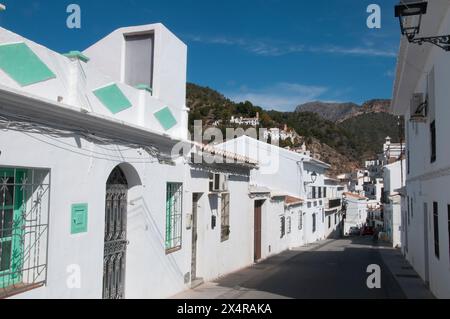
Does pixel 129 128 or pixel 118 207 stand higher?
pixel 129 128

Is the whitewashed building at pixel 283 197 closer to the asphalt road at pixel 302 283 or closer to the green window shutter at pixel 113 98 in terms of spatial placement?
the asphalt road at pixel 302 283

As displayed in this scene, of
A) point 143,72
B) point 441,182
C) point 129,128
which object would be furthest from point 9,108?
point 441,182

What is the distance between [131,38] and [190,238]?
16.4 feet

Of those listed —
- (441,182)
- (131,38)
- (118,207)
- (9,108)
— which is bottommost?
(118,207)

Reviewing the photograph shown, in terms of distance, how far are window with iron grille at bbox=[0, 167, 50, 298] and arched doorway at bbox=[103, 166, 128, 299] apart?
5.63 feet

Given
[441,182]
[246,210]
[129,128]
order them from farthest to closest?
[246,210], [441,182], [129,128]

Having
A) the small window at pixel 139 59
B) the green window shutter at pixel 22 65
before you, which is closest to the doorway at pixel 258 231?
the small window at pixel 139 59

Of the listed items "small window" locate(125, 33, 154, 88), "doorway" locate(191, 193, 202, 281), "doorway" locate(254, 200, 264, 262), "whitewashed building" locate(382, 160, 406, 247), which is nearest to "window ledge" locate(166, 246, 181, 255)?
"doorway" locate(191, 193, 202, 281)

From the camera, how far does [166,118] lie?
999 centimetres

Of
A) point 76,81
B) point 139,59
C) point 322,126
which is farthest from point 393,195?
point 322,126

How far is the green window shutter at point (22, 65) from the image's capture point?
5417 millimetres

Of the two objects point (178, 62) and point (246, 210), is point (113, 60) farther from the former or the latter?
point (246, 210)

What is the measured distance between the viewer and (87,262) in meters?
6.82

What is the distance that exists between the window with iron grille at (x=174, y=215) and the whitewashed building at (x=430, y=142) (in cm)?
564
